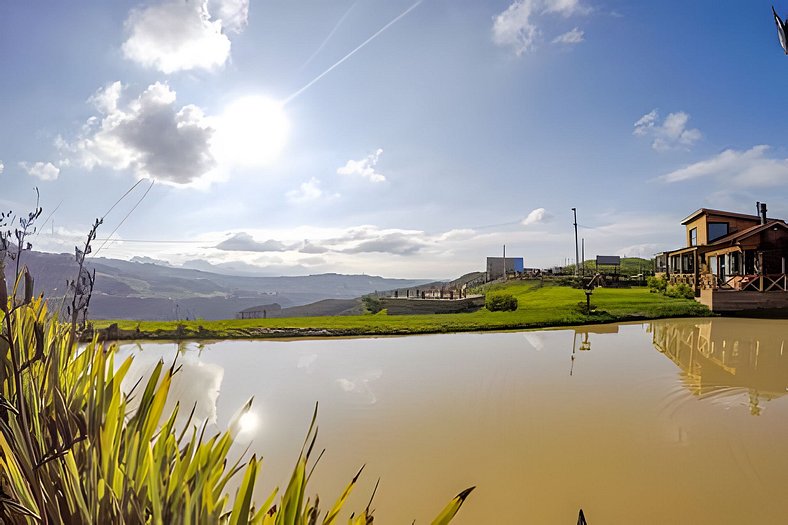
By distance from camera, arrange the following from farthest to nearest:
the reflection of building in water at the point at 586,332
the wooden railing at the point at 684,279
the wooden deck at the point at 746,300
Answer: the wooden railing at the point at 684,279 < the wooden deck at the point at 746,300 < the reflection of building in water at the point at 586,332

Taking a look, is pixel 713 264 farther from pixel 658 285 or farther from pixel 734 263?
pixel 658 285

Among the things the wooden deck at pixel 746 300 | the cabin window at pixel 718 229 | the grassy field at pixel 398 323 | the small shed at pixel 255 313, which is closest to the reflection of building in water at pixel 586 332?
the grassy field at pixel 398 323

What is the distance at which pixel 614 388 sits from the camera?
22.1 feet

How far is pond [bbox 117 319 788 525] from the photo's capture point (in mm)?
3410

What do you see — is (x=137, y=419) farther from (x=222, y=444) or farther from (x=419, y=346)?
(x=419, y=346)

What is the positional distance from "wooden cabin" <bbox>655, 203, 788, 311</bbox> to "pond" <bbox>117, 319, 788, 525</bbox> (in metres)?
9.11

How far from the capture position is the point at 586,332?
1353cm

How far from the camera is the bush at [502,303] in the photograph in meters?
19.2

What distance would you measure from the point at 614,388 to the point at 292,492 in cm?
717

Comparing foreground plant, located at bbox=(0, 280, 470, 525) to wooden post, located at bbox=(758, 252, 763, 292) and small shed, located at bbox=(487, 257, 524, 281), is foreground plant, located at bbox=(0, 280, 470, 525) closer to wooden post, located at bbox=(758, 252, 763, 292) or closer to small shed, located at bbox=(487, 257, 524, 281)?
wooden post, located at bbox=(758, 252, 763, 292)

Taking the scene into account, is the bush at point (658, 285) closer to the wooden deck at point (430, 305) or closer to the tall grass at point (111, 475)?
the wooden deck at point (430, 305)

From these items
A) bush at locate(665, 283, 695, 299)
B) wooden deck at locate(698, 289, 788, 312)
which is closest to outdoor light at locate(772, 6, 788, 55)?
wooden deck at locate(698, 289, 788, 312)

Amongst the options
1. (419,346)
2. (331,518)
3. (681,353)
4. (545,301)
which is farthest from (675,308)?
(331,518)

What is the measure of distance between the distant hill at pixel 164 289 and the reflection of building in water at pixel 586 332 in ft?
27.1
